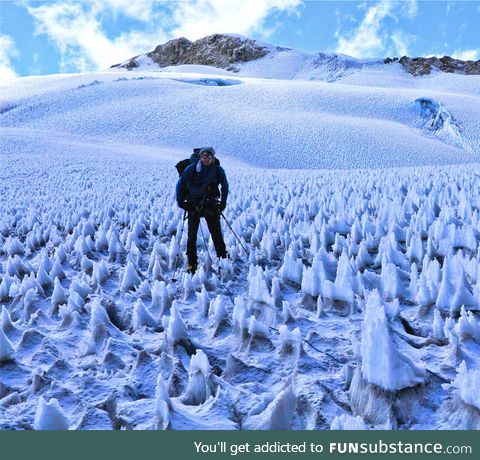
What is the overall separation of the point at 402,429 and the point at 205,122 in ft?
120

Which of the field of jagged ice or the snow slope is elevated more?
the snow slope

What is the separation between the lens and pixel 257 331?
11.3 ft

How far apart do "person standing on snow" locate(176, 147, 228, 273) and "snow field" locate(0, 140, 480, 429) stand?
0.26m

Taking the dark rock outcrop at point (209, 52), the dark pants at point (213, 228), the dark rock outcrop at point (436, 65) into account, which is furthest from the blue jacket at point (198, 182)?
the dark rock outcrop at point (209, 52)

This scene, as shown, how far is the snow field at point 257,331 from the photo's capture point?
259cm

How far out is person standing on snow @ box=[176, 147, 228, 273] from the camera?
5.80 meters

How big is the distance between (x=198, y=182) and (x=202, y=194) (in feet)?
0.51

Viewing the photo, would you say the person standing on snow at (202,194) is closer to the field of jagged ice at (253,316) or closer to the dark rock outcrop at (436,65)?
the field of jagged ice at (253,316)

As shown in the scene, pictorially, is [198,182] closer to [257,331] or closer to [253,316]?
[253,316]

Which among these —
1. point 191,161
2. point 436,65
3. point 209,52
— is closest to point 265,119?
point 191,161

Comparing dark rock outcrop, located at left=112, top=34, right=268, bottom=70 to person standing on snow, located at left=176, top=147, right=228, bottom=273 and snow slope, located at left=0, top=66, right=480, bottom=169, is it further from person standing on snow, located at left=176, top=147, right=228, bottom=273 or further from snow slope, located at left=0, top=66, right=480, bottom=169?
person standing on snow, located at left=176, top=147, right=228, bottom=273

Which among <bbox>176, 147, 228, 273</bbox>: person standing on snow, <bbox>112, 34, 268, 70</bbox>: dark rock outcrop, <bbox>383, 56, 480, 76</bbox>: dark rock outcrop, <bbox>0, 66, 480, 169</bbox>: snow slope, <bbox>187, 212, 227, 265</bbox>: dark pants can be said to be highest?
<bbox>112, 34, 268, 70</bbox>: dark rock outcrop

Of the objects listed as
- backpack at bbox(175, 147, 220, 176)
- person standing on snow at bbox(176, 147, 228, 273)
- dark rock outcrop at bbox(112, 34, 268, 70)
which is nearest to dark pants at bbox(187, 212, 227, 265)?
person standing on snow at bbox(176, 147, 228, 273)

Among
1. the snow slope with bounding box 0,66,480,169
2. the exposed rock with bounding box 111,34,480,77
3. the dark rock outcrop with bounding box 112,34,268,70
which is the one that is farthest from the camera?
the dark rock outcrop with bounding box 112,34,268,70
